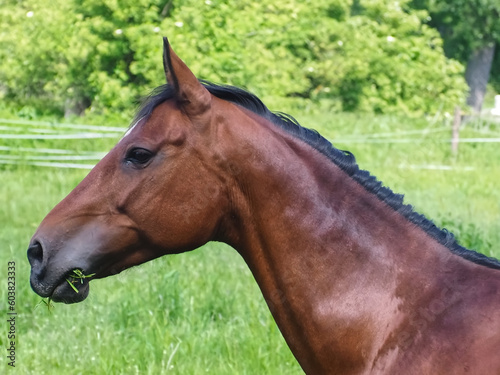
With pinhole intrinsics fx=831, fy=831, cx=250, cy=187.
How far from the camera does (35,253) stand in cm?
254

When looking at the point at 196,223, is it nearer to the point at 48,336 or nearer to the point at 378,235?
the point at 378,235

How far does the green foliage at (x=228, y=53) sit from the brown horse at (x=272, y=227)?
1089 centimetres

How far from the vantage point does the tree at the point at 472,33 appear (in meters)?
26.1

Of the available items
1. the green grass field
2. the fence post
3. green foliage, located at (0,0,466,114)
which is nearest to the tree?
green foliage, located at (0,0,466,114)

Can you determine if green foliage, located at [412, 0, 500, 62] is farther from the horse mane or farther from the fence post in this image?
the horse mane

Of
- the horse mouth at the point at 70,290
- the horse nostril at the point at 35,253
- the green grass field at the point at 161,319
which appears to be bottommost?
the green grass field at the point at 161,319

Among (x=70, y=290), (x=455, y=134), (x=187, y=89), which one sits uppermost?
(x=187, y=89)

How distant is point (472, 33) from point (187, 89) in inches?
1009

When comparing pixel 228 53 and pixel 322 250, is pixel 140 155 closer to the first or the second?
pixel 322 250

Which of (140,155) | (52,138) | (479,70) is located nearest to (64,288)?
(140,155)

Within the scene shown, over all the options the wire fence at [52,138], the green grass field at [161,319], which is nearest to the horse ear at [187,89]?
the green grass field at [161,319]

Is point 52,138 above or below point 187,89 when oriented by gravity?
below

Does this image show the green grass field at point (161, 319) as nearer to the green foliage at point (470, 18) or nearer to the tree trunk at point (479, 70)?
the green foliage at point (470, 18)

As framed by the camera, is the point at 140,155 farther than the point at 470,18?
No
